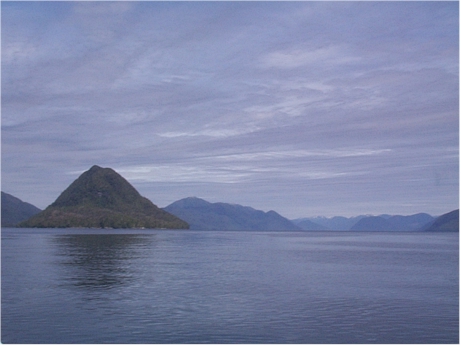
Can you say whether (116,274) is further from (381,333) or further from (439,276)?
(439,276)

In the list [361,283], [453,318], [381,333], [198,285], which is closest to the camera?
[381,333]

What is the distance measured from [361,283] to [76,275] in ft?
133

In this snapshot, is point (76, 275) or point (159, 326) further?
point (76, 275)

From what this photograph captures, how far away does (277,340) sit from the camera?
A: 3450 centimetres

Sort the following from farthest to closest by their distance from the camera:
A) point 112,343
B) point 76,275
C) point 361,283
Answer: point 76,275, point 361,283, point 112,343

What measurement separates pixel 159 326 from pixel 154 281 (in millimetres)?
25766

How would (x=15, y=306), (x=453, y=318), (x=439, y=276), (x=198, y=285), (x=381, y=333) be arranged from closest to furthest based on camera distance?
(x=381, y=333), (x=453, y=318), (x=15, y=306), (x=198, y=285), (x=439, y=276)

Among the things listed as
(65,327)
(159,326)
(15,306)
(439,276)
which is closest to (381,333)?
(159,326)

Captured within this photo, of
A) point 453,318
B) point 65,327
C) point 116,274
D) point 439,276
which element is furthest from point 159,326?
point 439,276

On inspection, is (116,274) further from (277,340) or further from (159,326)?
(277,340)

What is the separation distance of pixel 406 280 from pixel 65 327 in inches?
1946

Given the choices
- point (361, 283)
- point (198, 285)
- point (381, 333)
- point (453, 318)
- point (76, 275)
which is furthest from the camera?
point (76, 275)

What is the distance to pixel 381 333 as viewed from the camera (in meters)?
36.8

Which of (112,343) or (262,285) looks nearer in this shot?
(112,343)
